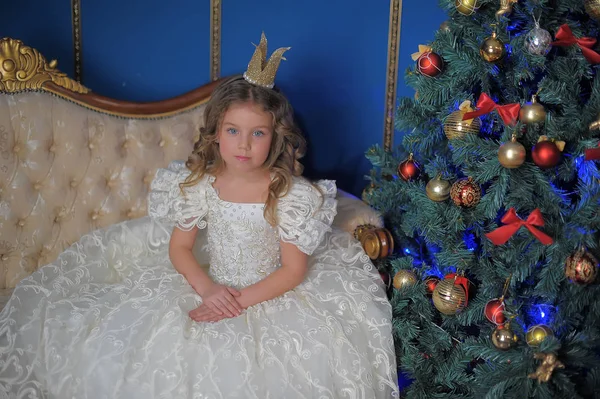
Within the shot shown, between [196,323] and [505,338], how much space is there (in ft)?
2.80

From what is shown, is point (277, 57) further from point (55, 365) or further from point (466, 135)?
point (55, 365)

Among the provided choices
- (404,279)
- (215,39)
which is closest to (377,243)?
(404,279)

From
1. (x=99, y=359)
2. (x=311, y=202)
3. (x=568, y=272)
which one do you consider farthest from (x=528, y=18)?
(x=99, y=359)

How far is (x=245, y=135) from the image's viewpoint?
1945mm

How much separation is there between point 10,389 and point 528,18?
1.73m

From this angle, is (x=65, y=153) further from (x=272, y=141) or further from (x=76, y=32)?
(x=272, y=141)

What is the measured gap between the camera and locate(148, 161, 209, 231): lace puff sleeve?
2.06 m

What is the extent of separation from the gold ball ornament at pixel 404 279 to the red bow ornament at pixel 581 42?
0.81m

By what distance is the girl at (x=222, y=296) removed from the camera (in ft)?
5.41

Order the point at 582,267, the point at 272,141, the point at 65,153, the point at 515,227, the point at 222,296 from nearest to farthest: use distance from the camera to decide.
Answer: the point at 582,267, the point at 515,227, the point at 222,296, the point at 272,141, the point at 65,153

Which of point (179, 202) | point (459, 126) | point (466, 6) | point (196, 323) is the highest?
point (466, 6)

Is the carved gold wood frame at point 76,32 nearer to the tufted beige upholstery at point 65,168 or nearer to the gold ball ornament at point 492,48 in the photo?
the tufted beige upholstery at point 65,168

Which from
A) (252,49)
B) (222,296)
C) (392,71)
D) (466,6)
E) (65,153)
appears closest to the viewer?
(466,6)

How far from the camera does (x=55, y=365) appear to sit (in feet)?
5.57
